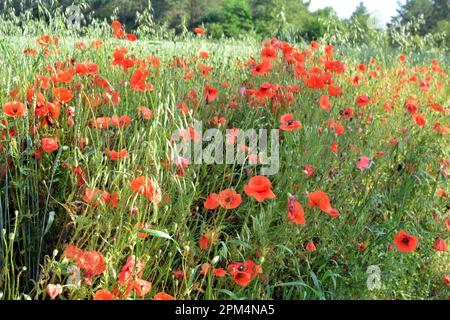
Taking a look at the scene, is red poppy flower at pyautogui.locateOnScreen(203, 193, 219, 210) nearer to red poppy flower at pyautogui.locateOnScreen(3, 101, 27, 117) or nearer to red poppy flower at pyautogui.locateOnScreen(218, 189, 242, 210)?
red poppy flower at pyautogui.locateOnScreen(218, 189, 242, 210)

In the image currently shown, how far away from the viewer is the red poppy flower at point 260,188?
1.50 meters

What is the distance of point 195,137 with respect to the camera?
67.7 inches

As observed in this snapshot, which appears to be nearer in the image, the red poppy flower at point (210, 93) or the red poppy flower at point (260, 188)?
the red poppy flower at point (260, 188)

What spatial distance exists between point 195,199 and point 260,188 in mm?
404

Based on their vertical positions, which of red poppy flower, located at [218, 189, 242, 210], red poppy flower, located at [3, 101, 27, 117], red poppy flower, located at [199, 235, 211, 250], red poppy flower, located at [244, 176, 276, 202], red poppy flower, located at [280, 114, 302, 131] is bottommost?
red poppy flower, located at [199, 235, 211, 250]

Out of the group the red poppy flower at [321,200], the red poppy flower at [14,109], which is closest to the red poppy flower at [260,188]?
the red poppy flower at [321,200]

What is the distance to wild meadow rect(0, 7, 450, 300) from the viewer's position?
1.44m

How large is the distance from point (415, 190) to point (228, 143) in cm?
114

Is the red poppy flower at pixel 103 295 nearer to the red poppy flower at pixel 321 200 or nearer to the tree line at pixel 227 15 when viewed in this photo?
the red poppy flower at pixel 321 200


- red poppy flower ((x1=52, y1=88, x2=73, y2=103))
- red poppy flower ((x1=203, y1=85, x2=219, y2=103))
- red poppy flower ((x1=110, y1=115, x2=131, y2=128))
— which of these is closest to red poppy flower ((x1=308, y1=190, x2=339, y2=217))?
red poppy flower ((x1=110, y1=115, x2=131, y2=128))

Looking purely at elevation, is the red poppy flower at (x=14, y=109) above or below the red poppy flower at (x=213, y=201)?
above

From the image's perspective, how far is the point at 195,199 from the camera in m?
1.85

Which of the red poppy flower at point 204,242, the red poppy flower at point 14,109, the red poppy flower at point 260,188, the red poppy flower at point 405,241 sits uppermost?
the red poppy flower at point 14,109
